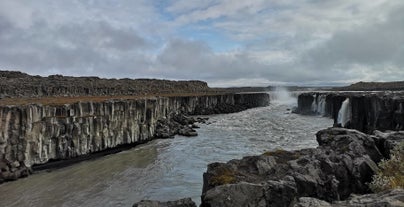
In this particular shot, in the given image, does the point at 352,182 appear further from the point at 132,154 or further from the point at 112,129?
the point at 112,129

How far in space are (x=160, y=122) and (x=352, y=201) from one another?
53698 millimetres

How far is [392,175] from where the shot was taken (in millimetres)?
12688

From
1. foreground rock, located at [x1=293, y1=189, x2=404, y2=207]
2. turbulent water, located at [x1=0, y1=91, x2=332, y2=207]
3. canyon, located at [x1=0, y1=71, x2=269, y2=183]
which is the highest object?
foreground rock, located at [x1=293, y1=189, x2=404, y2=207]

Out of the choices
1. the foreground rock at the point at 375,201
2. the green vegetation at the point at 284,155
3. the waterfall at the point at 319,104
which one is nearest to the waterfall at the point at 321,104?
the waterfall at the point at 319,104

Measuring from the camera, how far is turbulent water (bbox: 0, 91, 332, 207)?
25.5 m

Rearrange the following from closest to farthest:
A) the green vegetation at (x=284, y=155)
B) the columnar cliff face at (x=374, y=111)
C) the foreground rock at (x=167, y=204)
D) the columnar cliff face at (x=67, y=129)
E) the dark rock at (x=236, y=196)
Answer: the dark rock at (x=236, y=196)
the foreground rock at (x=167, y=204)
the green vegetation at (x=284, y=155)
the columnar cliff face at (x=67, y=129)
the columnar cliff face at (x=374, y=111)

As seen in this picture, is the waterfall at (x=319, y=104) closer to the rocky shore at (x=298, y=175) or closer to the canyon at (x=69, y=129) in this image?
the canyon at (x=69, y=129)

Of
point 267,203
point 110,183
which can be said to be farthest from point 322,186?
point 110,183

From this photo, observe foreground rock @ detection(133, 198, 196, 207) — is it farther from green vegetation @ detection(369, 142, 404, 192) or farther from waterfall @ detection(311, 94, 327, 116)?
→ waterfall @ detection(311, 94, 327, 116)

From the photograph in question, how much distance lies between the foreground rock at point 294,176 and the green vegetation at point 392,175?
4.39 feet

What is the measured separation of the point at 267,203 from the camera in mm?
12328

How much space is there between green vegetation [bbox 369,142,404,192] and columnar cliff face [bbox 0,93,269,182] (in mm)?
26699

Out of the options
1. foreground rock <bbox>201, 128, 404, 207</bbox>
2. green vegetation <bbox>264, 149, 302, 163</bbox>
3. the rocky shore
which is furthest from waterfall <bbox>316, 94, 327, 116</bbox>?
green vegetation <bbox>264, 149, 302, 163</bbox>

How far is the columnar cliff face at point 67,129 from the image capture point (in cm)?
3222
